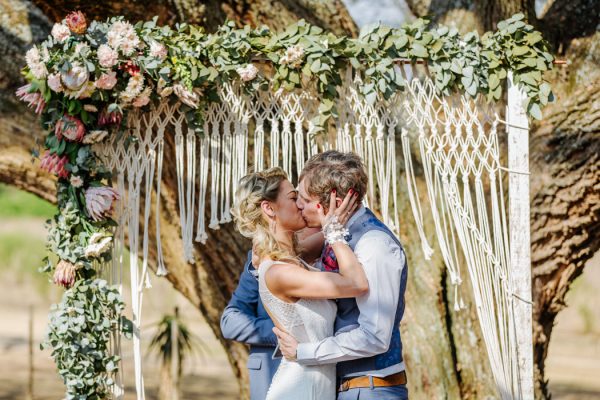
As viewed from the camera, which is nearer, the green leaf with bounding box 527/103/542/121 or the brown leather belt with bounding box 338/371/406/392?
the brown leather belt with bounding box 338/371/406/392

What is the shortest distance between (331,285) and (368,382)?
309mm

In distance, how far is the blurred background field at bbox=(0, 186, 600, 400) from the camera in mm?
8320

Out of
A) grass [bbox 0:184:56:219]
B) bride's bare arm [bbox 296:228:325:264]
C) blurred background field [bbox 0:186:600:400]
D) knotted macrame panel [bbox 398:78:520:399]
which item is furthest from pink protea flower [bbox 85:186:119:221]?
grass [bbox 0:184:56:219]

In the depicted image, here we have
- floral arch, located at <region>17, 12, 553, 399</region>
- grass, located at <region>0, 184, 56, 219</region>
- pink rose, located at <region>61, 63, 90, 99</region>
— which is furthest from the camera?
grass, located at <region>0, 184, 56, 219</region>

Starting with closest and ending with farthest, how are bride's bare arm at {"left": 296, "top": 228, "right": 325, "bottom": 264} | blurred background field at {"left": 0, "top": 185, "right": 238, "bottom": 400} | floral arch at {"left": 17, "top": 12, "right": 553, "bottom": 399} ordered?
bride's bare arm at {"left": 296, "top": 228, "right": 325, "bottom": 264}
floral arch at {"left": 17, "top": 12, "right": 553, "bottom": 399}
blurred background field at {"left": 0, "top": 185, "right": 238, "bottom": 400}

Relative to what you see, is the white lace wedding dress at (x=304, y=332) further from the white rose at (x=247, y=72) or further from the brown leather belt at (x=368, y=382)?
the white rose at (x=247, y=72)

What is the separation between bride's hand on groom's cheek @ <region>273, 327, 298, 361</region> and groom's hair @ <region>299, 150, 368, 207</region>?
39cm

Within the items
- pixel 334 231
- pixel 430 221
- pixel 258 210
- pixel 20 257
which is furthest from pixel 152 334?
pixel 334 231

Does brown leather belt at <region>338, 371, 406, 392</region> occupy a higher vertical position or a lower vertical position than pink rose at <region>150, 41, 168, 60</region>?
lower

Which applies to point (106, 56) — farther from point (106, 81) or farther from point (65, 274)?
point (65, 274)

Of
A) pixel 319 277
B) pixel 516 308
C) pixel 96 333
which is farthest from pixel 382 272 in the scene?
pixel 96 333

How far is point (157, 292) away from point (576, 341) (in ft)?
18.3

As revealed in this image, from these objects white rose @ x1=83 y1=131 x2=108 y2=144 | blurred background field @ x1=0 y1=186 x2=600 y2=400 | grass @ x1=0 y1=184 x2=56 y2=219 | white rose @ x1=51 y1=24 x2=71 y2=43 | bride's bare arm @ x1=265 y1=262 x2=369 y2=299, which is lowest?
blurred background field @ x1=0 y1=186 x2=600 y2=400

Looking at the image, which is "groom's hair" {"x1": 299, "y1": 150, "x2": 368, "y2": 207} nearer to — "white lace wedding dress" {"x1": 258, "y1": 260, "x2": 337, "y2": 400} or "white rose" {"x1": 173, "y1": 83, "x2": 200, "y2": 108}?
"white lace wedding dress" {"x1": 258, "y1": 260, "x2": 337, "y2": 400}
